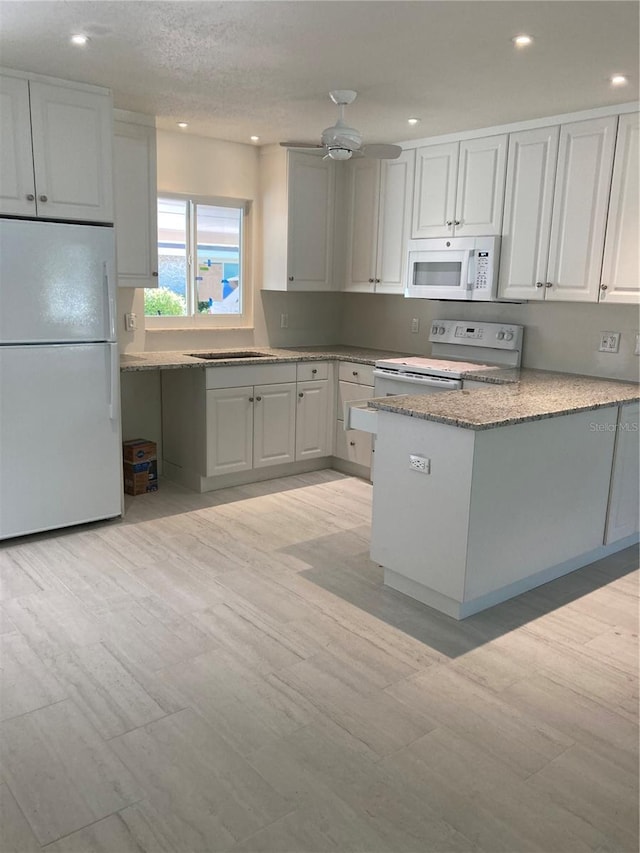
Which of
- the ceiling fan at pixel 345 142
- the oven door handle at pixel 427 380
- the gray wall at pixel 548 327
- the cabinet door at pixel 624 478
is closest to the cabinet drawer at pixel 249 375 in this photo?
the oven door handle at pixel 427 380

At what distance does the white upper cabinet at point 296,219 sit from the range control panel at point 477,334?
102cm

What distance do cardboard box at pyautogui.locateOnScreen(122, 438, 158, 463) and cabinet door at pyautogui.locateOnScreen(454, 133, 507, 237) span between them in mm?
2535

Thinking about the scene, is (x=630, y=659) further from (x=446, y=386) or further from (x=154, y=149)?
(x=154, y=149)

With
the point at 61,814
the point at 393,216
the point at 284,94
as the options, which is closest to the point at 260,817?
the point at 61,814

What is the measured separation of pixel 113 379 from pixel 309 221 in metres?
2.14

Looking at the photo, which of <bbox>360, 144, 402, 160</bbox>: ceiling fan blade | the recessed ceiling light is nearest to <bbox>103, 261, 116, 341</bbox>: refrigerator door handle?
<bbox>360, 144, 402, 160</bbox>: ceiling fan blade

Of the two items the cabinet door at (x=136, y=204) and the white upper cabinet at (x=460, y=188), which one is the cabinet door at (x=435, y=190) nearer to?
the white upper cabinet at (x=460, y=188)

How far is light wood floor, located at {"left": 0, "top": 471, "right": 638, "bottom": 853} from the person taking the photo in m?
1.89

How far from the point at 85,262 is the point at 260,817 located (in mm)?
2891

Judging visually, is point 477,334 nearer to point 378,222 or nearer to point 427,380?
point 427,380


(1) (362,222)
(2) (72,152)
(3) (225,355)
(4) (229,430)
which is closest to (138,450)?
(4) (229,430)

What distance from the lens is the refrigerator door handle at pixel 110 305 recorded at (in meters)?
3.78

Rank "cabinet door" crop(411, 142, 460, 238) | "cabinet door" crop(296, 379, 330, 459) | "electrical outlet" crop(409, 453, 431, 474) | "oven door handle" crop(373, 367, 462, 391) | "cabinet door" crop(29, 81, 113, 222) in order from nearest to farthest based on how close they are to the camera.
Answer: "electrical outlet" crop(409, 453, 431, 474), "cabinet door" crop(29, 81, 113, 222), "oven door handle" crop(373, 367, 462, 391), "cabinet door" crop(411, 142, 460, 238), "cabinet door" crop(296, 379, 330, 459)

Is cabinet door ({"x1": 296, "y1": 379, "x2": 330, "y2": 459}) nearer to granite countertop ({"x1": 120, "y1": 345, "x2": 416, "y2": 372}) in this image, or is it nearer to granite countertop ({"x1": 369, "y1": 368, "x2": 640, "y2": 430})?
granite countertop ({"x1": 120, "y1": 345, "x2": 416, "y2": 372})
